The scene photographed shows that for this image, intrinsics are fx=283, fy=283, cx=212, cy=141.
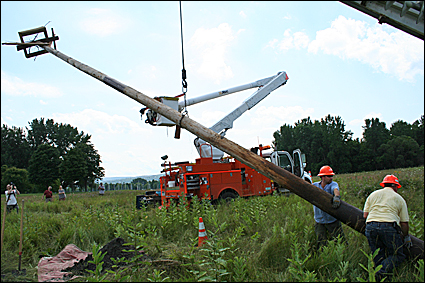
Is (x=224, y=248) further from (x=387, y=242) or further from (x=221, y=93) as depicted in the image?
(x=221, y=93)

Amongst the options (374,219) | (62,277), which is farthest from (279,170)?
(62,277)

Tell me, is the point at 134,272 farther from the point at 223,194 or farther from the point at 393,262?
the point at 223,194

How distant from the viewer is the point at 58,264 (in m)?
5.00

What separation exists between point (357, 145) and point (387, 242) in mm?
76475

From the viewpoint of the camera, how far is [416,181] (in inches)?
506

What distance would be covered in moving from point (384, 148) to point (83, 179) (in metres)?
68.7

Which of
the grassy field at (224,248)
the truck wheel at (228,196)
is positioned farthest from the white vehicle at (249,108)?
the grassy field at (224,248)

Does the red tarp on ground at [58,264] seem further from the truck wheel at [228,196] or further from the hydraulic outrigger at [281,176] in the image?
the truck wheel at [228,196]

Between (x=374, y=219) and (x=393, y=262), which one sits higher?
(x=374, y=219)

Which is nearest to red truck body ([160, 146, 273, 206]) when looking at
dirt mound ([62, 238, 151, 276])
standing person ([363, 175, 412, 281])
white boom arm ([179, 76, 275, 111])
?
white boom arm ([179, 76, 275, 111])

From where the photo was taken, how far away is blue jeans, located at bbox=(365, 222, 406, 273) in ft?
12.6

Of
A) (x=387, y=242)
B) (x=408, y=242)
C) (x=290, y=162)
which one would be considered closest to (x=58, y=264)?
(x=387, y=242)

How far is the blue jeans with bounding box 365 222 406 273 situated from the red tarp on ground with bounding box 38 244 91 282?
15.2ft

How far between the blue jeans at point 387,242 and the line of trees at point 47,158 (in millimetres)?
54938
